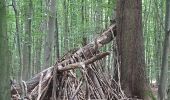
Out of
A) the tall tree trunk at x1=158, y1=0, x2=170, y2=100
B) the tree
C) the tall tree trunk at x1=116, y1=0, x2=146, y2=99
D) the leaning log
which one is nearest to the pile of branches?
the leaning log

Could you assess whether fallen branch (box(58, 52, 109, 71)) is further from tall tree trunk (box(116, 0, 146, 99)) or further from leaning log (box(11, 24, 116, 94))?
tall tree trunk (box(116, 0, 146, 99))

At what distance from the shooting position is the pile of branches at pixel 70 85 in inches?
210

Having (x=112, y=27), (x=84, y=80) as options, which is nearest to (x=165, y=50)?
(x=112, y=27)

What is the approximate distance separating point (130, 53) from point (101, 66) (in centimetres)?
62

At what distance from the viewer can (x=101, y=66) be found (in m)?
5.98

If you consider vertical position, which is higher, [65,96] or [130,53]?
[130,53]

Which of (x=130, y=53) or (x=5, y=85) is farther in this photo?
(x=130, y=53)

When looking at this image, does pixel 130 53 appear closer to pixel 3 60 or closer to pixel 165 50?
pixel 165 50

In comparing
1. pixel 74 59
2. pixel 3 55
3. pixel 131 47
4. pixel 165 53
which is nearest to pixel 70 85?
pixel 74 59

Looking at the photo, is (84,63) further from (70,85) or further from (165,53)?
(165,53)

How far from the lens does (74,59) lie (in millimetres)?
5906

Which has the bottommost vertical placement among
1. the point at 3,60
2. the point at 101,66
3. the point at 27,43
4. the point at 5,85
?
the point at 27,43

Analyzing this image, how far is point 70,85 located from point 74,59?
57 centimetres

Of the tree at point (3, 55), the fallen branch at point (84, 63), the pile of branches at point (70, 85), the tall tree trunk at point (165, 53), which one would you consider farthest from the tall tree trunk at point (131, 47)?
the tree at point (3, 55)
